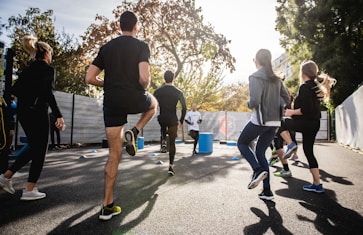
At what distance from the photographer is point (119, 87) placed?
2.52 m

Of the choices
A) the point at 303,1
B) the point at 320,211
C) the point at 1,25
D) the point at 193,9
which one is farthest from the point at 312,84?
the point at 1,25

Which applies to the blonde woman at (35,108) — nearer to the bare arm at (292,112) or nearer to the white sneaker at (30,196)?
the white sneaker at (30,196)

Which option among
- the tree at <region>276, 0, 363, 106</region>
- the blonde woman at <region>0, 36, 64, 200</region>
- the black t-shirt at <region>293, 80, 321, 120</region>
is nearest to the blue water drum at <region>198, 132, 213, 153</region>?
the black t-shirt at <region>293, 80, 321, 120</region>

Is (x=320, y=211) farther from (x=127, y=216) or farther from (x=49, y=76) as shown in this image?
(x=49, y=76)

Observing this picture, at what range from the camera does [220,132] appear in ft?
69.5

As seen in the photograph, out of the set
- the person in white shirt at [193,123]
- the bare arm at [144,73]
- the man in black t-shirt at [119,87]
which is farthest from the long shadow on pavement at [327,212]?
the person in white shirt at [193,123]

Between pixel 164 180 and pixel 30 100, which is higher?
pixel 30 100

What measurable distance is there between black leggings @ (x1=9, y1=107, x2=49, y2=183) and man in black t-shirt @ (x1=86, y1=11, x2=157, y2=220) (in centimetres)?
100

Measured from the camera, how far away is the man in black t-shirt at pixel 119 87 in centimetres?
250

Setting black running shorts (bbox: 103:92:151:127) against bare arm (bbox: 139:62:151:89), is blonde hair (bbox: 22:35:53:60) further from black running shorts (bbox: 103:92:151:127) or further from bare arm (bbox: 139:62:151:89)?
bare arm (bbox: 139:62:151:89)

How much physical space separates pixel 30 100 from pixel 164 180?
2.42 metres

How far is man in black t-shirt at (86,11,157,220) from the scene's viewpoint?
2.50 meters

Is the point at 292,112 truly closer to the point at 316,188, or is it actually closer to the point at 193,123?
the point at 316,188

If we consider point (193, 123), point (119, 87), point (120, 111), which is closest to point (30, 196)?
point (120, 111)
